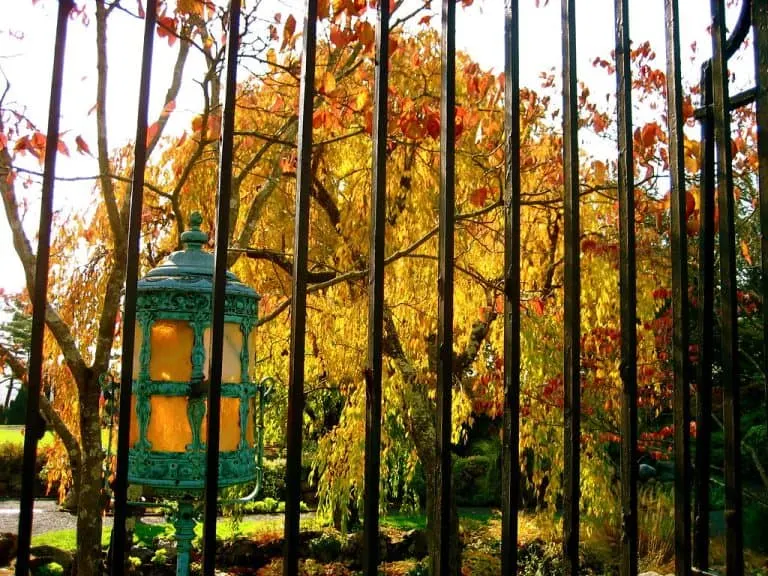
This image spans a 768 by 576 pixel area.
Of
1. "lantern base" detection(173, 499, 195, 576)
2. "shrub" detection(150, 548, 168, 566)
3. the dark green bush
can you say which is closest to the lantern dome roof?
"lantern base" detection(173, 499, 195, 576)

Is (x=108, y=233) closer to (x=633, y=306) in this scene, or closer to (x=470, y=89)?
(x=470, y=89)

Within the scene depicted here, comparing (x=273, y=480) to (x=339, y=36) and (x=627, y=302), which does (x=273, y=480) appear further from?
(x=627, y=302)

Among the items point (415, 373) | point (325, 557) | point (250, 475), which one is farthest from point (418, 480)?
point (250, 475)

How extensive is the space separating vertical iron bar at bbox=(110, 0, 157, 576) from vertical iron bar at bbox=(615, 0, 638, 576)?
0.80m

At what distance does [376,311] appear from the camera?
103 cm

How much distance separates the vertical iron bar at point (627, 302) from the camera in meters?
1.25

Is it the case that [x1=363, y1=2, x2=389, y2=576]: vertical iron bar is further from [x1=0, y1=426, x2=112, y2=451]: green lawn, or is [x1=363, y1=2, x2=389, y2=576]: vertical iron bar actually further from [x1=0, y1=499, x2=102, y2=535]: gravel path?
[x1=0, y1=426, x2=112, y2=451]: green lawn

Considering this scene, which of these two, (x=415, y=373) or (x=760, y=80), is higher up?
(x=760, y=80)

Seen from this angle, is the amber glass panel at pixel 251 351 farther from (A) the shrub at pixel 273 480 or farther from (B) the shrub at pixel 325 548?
(A) the shrub at pixel 273 480

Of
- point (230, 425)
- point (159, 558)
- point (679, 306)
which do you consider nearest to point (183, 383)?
point (230, 425)

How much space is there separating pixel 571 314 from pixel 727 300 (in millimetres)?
308

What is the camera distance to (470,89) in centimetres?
599

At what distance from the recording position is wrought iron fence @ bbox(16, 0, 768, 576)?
946 mm

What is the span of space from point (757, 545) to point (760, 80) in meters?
7.56
